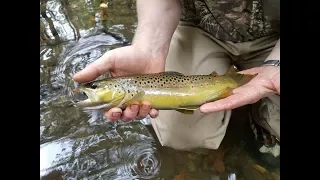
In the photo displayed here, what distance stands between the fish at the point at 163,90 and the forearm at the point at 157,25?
7 cm

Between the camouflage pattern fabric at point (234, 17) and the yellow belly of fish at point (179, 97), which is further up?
the camouflage pattern fabric at point (234, 17)

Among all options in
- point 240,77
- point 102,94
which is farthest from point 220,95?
point 102,94

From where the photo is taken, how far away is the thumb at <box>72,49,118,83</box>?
3.58 ft

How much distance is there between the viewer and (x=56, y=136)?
112 cm

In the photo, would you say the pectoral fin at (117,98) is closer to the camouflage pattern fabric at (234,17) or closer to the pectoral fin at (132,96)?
the pectoral fin at (132,96)

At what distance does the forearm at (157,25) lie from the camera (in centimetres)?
113

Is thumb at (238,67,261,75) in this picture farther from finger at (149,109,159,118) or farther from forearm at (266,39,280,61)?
finger at (149,109,159,118)

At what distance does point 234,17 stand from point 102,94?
38 centimetres

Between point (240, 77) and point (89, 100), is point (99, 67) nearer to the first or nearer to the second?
point (89, 100)

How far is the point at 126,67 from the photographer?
1.11 meters

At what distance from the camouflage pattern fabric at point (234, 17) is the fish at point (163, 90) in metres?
0.10

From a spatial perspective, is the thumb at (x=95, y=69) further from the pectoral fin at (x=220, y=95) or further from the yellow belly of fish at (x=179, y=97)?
the pectoral fin at (x=220, y=95)

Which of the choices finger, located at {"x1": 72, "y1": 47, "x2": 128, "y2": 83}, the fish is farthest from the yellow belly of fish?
finger, located at {"x1": 72, "y1": 47, "x2": 128, "y2": 83}

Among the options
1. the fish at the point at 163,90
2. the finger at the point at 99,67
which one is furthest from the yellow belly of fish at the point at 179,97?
the finger at the point at 99,67
